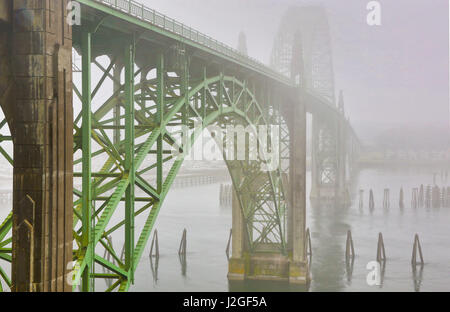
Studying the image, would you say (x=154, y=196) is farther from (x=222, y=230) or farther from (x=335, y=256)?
(x=222, y=230)

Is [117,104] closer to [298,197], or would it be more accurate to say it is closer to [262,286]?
[262,286]

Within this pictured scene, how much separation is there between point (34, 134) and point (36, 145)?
240 millimetres

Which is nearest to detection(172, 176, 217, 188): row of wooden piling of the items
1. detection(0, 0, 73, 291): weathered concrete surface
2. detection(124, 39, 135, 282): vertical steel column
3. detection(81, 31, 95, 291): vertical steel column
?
detection(124, 39, 135, 282): vertical steel column

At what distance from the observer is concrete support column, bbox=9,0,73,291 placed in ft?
37.7

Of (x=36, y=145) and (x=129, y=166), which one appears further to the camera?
(x=129, y=166)

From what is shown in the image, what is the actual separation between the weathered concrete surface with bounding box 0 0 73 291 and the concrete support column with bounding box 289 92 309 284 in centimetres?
2840

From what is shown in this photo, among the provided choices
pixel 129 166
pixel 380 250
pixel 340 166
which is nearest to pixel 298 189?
pixel 380 250

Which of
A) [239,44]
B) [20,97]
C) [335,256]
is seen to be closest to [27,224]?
[20,97]

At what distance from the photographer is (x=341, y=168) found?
323ft

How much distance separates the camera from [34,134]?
11609 mm

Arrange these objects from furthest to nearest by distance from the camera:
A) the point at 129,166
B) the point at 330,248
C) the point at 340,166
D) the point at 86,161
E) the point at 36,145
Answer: the point at 340,166
the point at 330,248
the point at 129,166
the point at 86,161
the point at 36,145

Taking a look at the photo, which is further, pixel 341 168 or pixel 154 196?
pixel 341 168

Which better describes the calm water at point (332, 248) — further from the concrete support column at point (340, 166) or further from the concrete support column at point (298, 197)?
the concrete support column at point (340, 166)
